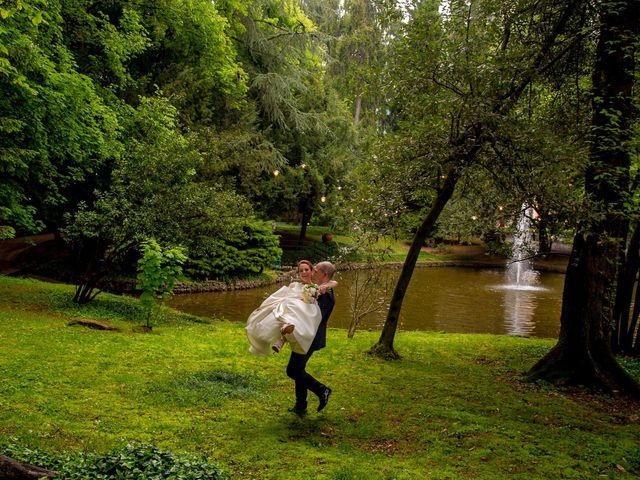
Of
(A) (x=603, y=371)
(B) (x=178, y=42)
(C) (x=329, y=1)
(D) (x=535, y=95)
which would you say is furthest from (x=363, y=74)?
(C) (x=329, y=1)

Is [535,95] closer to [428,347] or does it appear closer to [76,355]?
[428,347]

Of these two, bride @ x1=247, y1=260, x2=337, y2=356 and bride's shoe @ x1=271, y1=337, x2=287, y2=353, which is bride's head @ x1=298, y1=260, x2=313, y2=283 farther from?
bride's shoe @ x1=271, y1=337, x2=287, y2=353

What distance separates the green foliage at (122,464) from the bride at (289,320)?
1464 mm

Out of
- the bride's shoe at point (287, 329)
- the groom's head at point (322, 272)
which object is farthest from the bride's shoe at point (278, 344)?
the groom's head at point (322, 272)

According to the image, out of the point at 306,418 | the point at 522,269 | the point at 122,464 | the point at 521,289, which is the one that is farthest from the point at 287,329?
the point at 522,269

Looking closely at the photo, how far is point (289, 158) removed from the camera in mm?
29938

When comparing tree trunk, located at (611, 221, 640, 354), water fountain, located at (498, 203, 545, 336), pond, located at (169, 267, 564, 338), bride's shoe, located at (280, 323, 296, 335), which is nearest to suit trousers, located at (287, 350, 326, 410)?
bride's shoe, located at (280, 323, 296, 335)

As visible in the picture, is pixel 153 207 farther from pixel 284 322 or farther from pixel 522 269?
pixel 522 269

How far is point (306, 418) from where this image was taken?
20.5ft

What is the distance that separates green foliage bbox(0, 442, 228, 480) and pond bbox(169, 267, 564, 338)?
10584 mm

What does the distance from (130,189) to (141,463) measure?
922 cm

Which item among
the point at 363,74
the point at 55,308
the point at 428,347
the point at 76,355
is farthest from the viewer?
the point at 55,308

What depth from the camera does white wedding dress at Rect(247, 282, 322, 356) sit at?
554 cm

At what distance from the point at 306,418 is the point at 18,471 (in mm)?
3234
